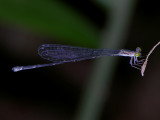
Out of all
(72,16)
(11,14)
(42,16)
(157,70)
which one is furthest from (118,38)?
(157,70)

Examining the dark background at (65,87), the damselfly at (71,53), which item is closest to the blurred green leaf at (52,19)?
the damselfly at (71,53)

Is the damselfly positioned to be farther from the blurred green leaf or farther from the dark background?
the dark background

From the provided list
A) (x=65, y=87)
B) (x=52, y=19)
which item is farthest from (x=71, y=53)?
(x=65, y=87)

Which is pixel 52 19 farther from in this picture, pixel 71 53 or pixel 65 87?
pixel 65 87

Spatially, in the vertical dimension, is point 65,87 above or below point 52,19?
below

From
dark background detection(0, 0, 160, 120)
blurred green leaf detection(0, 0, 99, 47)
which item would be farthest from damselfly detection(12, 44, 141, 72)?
dark background detection(0, 0, 160, 120)

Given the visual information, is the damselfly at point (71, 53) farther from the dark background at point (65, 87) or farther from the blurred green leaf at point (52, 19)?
the dark background at point (65, 87)
